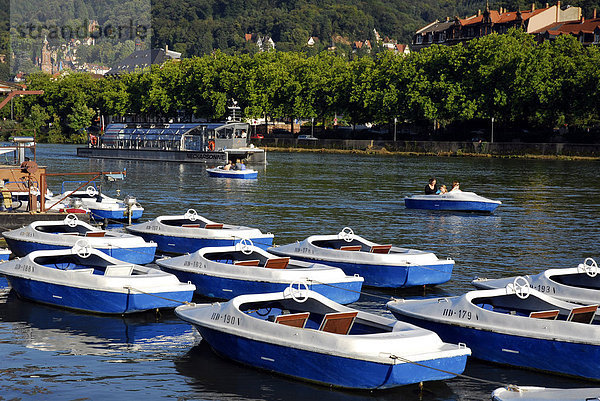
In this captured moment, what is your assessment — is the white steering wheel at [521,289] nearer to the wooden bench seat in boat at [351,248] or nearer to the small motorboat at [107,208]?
the wooden bench seat in boat at [351,248]

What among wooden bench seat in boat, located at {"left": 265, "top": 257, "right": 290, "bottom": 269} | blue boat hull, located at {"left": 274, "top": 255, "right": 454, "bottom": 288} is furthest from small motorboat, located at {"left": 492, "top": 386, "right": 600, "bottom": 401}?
blue boat hull, located at {"left": 274, "top": 255, "right": 454, "bottom": 288}

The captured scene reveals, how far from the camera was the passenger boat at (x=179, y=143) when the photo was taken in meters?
108

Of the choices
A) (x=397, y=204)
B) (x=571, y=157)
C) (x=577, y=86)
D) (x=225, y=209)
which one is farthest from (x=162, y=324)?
(x=577, y=86)

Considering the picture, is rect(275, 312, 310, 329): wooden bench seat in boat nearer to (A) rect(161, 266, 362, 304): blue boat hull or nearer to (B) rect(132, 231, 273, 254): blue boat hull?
(A) rect(161, 266, 362, 304): blue boat hull

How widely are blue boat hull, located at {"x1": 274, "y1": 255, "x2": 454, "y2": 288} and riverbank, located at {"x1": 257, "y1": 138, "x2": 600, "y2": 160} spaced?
92.4 meters

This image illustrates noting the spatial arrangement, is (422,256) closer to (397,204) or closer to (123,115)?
(397,204)

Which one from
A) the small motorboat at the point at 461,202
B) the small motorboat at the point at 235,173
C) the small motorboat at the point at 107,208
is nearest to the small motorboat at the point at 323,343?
the small motorboat at the point at 107,208

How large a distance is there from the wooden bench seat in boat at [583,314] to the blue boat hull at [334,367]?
3258 mm

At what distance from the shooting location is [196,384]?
55.8 feet

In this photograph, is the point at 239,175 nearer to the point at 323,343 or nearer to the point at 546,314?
the point at 546,314

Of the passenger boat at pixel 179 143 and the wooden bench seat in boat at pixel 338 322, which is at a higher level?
the passenger boat at pixel 179 143

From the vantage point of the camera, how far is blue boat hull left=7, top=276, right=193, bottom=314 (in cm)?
2141

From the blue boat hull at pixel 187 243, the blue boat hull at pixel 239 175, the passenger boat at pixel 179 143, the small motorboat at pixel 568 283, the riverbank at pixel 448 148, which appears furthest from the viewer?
the riverbank at pixel 448 148

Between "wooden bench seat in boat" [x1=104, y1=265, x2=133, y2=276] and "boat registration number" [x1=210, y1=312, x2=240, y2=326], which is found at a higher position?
"wooden bench seat in boat" [x1=104, y1=265, x2=133, y2=276]
